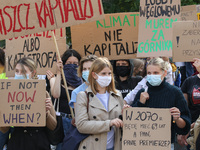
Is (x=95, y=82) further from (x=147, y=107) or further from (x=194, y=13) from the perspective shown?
(x=194, y=13)

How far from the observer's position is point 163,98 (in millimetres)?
5035

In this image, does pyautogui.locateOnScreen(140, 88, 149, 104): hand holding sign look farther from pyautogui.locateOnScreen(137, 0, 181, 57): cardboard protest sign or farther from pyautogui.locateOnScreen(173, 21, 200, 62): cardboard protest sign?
pyautogui.locateOnScreen(137, 0, 181, 57): cardboard protest sign

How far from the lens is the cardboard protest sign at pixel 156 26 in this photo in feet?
20.1

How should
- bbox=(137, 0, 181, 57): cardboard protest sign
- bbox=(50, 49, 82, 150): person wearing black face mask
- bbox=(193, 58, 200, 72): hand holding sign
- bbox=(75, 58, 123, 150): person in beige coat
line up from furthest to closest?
bbox=(137, 0, 181, 57): cardboard protest sign → bbox=(50, 49, 82, 150): person wearing black face mask → bbox=(193, 58, 200, 72): hand holding sign → bbox=(75, 58, 123, 150): person in beige coat

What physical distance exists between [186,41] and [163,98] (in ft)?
3.01

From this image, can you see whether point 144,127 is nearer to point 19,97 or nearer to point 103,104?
point 103,104

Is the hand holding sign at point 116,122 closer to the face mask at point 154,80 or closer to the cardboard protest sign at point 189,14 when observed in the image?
the face mask at point 154,80

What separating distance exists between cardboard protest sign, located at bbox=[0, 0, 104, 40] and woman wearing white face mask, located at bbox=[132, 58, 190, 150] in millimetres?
1234

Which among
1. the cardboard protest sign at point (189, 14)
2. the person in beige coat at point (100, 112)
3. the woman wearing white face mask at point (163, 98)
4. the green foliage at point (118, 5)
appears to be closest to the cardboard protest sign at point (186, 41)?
the woman wearing white face mask at point (163, 98)

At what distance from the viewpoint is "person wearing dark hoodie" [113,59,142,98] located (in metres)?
6.14

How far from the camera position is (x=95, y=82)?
5.07 m

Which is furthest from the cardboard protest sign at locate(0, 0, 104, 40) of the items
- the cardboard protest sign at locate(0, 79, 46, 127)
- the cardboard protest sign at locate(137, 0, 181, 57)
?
the cardboard protest sign at locate(0, 79, 46, 127)

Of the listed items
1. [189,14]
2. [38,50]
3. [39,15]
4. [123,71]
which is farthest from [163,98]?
[189,14]

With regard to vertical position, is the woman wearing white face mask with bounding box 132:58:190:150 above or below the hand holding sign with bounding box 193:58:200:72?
below
